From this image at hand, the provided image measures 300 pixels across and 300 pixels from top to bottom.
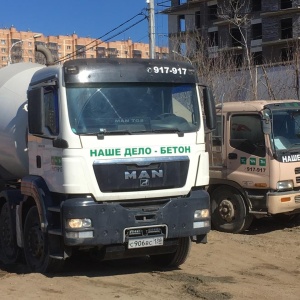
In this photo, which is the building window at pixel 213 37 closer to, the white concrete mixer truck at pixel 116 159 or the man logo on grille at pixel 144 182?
the white concrete mixer truck at pixel 116 159

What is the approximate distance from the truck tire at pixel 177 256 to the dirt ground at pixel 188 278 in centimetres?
14

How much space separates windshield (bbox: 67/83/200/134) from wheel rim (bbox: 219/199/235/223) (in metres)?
3.91

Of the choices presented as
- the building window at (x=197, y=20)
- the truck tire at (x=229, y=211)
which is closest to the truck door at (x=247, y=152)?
the truck tire at (x=229, y=211)

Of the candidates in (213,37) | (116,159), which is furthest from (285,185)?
(213,37)

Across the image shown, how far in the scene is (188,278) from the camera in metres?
7.88

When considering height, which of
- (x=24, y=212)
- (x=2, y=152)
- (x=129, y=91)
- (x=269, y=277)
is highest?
(x=129, y=91)

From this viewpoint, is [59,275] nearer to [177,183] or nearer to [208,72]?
[177,183]

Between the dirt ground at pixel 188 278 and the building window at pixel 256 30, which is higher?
the building window at pixel 256 30

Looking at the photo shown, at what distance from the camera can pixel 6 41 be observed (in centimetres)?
7062

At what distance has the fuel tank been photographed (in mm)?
8852

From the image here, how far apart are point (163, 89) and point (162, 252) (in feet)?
7.23

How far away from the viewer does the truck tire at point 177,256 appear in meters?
8.38

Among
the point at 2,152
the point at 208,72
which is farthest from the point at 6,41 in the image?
the point at 2,152

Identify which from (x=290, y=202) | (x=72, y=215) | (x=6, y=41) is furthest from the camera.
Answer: (x=6, y=41)
